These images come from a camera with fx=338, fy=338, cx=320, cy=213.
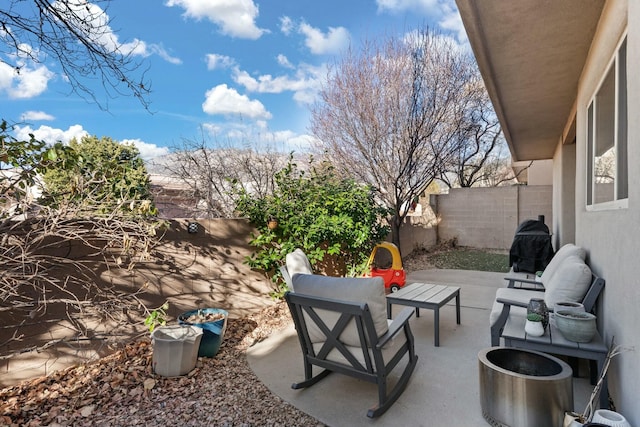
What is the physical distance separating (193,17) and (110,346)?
18.0ft

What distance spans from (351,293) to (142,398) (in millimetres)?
1903

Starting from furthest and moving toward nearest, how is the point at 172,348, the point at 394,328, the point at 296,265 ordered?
1. the point at 296,265
2. the point at 172,348
3. the point at 394,328

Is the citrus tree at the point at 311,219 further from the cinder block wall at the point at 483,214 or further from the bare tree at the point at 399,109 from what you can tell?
the cinder block wall at the point at 483,214

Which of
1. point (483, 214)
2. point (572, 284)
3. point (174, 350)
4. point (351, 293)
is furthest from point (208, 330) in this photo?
point (483, 214)

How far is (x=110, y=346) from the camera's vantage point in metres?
3.26

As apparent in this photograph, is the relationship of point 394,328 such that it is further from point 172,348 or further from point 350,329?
point 172,348

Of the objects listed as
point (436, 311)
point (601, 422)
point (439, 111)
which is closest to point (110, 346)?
point (436, 311)

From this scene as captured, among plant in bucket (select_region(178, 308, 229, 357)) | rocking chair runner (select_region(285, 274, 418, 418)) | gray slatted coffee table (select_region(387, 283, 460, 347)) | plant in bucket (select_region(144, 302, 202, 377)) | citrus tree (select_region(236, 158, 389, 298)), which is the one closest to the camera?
rocking chair runner (select_region(285, 274, 418, 418))

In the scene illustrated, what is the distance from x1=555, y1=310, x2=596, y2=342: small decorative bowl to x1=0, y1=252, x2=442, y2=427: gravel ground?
6.40 feet

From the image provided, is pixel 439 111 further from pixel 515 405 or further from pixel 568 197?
pixel 515 405

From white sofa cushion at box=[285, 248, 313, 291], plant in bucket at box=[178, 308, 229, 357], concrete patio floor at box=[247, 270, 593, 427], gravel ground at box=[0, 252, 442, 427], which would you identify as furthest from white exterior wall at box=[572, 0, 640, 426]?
plant in bucket at box=[178, 308, 229, 357]

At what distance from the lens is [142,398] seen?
271 centimetres

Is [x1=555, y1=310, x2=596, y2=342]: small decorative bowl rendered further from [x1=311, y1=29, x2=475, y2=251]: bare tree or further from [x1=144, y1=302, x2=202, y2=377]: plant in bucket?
[x1=311, y1=29, x2=475, y2=251]: bare tree

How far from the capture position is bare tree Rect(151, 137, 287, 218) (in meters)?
6.81
